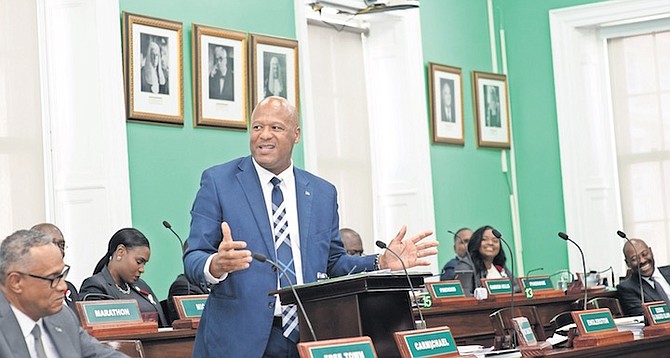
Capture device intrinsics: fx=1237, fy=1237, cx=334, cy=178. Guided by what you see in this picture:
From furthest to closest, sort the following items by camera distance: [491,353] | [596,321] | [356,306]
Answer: [596,321] → [491,353] → [356,306]

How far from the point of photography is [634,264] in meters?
8.24

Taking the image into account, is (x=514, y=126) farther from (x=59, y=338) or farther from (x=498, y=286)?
(x=59, y=338)

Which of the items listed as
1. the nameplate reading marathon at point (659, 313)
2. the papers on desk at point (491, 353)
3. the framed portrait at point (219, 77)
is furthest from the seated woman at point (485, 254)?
the papers on desk at point (491, 353)

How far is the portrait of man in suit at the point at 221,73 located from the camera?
833cm

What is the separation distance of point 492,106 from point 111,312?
6.54m

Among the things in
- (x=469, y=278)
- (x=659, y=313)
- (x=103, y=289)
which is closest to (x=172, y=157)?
(x=103, y=289)

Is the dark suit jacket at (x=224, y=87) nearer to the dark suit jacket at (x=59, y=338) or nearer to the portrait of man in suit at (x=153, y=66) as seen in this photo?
the portrait of man in suit at (x=153, y=66)

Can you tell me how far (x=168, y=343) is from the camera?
549 centimetres

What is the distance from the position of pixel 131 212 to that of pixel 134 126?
54 centimetres

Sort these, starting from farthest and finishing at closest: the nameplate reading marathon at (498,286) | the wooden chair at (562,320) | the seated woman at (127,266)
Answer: the nameplate reading marathon at (498,286)
the seated woman at (127,266)
the wooden chair at (562,320)

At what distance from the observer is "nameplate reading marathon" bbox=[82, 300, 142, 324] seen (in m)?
5.30

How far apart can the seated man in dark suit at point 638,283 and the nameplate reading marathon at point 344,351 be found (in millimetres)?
4925

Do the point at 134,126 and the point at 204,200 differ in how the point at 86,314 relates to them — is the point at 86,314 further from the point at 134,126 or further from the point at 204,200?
the point at 134,126

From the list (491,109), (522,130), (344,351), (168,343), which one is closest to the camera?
(344,351)
